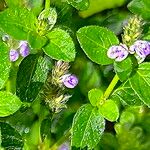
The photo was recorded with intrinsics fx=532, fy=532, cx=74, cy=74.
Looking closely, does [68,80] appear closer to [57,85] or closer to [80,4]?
[57,85]

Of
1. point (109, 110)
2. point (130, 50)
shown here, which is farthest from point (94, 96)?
point (130, 50)

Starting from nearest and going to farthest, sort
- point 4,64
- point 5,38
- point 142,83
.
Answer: point 4,64 → point 142,83 → point 5,38

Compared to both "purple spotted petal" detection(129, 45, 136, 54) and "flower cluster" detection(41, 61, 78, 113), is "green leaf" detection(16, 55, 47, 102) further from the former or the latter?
"purple spotted petal" detection(129, 45, 136, 54)

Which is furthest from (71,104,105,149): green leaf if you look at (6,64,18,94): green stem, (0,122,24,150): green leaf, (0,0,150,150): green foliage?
(6,64,18,94): green stem

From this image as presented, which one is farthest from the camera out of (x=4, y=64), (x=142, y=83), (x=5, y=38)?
(x=5, y=38)

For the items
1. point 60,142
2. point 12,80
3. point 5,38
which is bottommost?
point 60,142

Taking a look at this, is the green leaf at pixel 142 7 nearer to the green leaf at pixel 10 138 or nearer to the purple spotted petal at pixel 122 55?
the purple spotted petal at pixel 122 55

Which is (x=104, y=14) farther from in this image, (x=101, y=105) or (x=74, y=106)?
(x=101, y=105)
